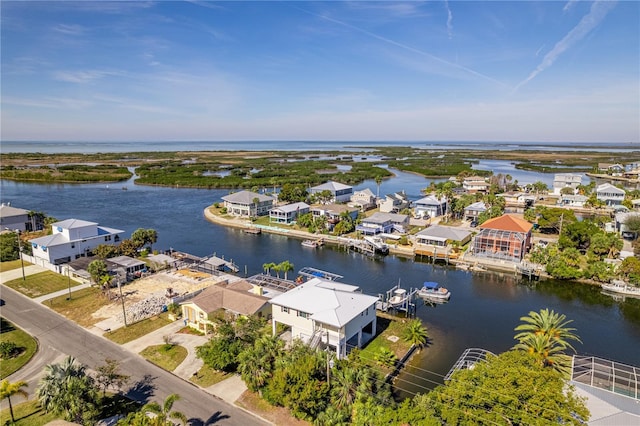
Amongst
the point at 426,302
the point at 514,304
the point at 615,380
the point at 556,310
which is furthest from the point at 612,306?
the point at 615,380

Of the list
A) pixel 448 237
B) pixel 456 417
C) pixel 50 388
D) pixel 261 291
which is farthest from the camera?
pixel 448 237

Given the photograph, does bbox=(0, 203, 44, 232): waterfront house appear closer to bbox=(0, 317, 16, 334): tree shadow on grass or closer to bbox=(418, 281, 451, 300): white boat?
bbox=(0, 317, 16, 334): tree shadow on grass

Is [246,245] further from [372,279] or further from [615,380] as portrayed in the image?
[615,380]

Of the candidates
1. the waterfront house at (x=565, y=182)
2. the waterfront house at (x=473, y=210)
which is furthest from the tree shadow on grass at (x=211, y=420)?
the waterfront house at (x=565, y=182)

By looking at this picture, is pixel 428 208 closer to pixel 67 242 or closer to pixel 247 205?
pixel 247 205

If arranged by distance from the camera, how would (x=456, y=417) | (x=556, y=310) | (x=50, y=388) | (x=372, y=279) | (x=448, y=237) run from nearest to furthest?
(x=456, y=417) → (x=50, y=388) → (x=556, y=310) → (x=372, y=279) → (x=448, y=237)
